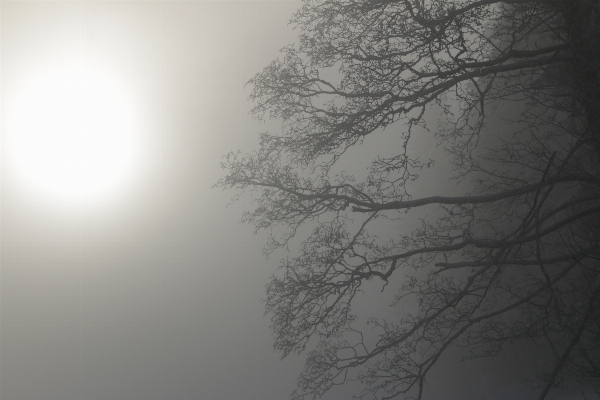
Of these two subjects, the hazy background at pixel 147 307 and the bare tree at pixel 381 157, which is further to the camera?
the hazy background at pixel 147 307

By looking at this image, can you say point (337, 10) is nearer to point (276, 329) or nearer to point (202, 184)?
point (276, 329)

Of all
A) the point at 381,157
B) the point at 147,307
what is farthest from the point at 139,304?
the point at 381,157

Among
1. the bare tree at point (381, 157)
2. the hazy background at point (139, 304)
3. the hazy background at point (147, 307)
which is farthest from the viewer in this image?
the hazy background at point (139, 304)

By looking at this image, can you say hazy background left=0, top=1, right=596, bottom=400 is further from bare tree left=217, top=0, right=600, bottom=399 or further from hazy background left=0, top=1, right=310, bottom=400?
bare tree left=217, top=0, right=600, bottom=399

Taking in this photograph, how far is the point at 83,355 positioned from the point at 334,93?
7949 cm

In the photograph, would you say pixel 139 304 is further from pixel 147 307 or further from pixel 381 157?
pixel 381 157

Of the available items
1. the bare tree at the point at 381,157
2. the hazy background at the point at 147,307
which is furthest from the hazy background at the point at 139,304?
the bare tree at the point at 381,157

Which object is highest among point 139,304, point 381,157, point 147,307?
point 139,304

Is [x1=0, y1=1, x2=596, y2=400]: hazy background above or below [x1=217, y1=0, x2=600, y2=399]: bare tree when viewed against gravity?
above

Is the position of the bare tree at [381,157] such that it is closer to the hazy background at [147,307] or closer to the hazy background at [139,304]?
the hazy background at [147,307]

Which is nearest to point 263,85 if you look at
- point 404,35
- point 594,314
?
point 404,35

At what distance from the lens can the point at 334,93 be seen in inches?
288

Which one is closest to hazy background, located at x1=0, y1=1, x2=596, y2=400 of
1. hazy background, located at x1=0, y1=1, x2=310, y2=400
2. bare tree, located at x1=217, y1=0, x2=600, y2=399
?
hazy background, located at x1=0, y1=1, x2=310, y2=400

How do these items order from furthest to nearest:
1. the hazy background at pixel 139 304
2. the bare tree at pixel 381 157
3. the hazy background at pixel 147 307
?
the hazy background at pixel 139 304
the hazy background at pixel 147 307
the bare tree at pixel 381 157
